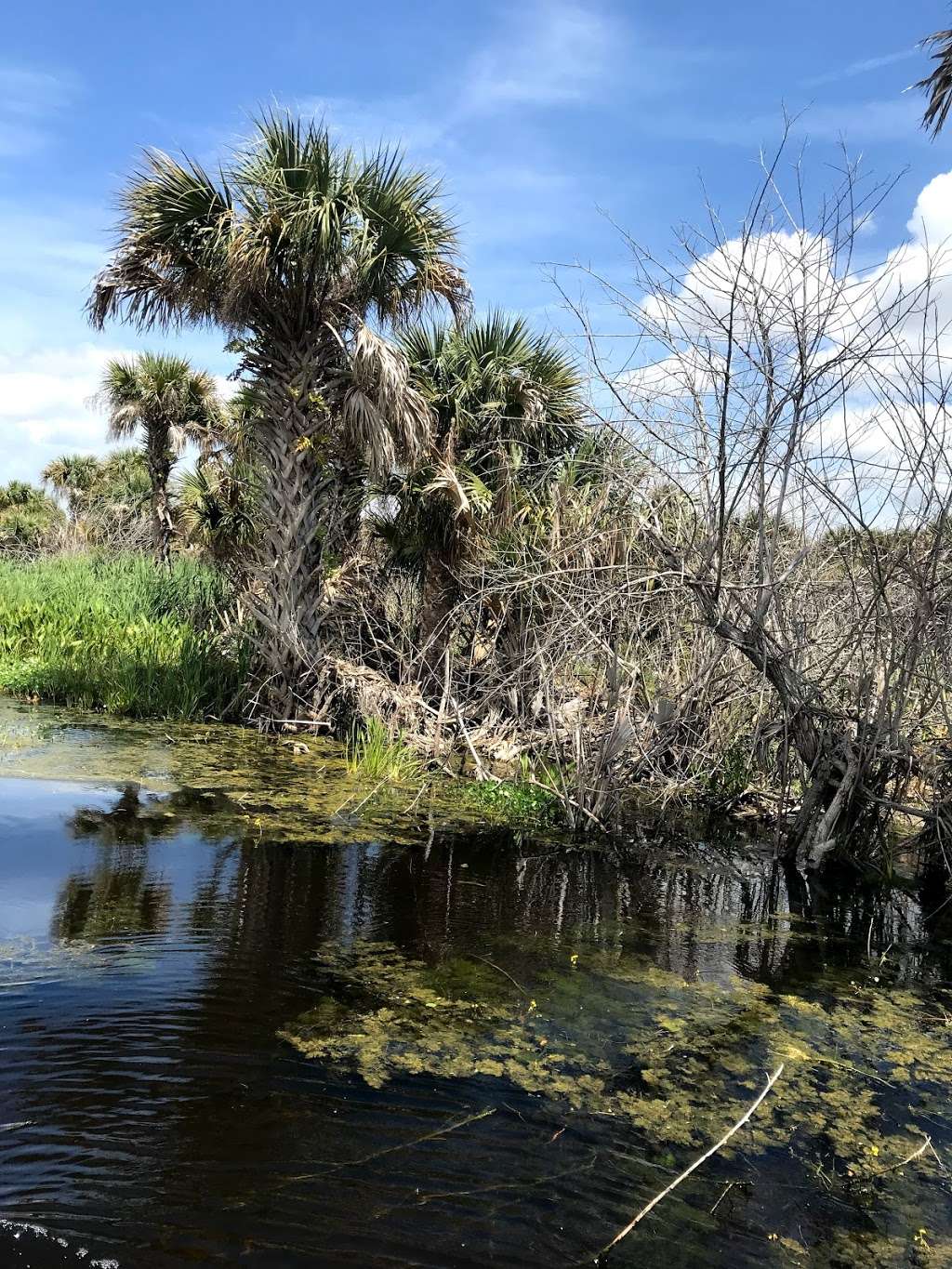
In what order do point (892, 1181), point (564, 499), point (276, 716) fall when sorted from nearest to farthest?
point (892, 1181), point (564, 499), point (276, 716)

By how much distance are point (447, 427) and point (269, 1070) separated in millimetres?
8803

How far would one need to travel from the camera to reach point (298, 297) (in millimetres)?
10312

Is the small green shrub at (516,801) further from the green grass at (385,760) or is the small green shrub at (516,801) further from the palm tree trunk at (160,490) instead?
the palm tree trunk at (160,490)

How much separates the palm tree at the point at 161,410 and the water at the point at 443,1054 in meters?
15.0

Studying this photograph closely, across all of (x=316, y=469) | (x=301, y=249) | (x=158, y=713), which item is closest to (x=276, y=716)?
(x=158, y=713)

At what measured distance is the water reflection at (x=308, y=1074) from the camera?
2547 mm

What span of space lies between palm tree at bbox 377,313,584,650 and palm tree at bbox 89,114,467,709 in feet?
1.76

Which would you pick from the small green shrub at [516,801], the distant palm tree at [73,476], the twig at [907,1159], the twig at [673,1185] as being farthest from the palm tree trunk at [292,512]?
the distant palm tree at [73,476]

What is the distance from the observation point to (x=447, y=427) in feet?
36.7

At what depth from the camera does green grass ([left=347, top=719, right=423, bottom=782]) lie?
27.2 ft

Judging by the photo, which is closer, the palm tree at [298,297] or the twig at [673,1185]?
the twig at [673,1185]

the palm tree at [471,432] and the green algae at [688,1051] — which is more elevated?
the palm tree at [471,432]

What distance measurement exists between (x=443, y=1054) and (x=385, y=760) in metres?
4.85

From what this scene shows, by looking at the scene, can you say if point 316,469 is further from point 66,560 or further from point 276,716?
point 66,560
